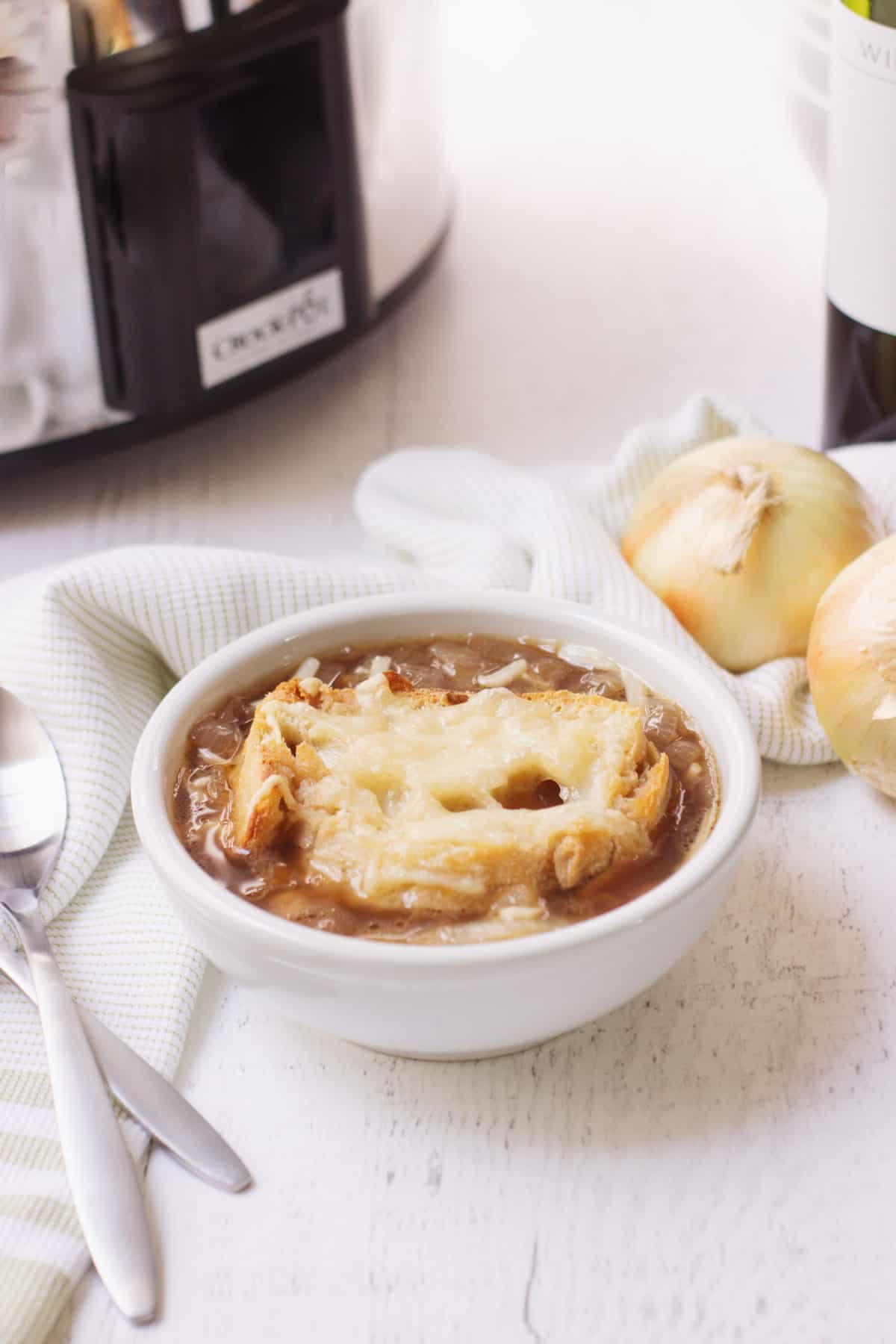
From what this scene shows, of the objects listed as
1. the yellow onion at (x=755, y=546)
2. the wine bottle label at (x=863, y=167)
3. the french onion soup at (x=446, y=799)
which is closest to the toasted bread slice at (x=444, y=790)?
the french onion soup at (x=446, y=799)

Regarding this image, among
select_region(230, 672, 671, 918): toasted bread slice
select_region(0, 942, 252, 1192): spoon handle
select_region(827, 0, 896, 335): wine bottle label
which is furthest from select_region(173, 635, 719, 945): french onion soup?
select_region(827, 0, 896, 335): wine bottle label

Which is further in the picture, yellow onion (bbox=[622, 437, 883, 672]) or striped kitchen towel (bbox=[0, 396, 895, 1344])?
yellow onion (bbox=[622, 437, 883, 672])

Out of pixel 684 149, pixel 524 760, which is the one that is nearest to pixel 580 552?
pixel 524 760

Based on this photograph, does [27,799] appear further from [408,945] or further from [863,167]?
[863,167]

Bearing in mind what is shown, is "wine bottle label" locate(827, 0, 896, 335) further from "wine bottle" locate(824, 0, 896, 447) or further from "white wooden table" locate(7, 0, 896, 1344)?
"white wooden table" locate(7, 0, 896, 1344)

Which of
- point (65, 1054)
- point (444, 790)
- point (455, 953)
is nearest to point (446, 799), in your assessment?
point (444, 790)

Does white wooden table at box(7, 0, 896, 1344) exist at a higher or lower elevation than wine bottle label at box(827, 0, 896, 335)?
lower
